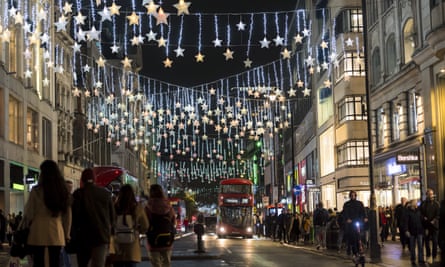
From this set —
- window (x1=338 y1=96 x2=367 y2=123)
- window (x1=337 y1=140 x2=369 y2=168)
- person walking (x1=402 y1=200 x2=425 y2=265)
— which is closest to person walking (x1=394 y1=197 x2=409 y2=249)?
person walking (x1=402 y1=200 x2=425 y2=265)

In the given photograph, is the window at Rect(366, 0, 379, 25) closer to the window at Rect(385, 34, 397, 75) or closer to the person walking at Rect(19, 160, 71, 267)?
the window at Rect(385, 34, 397, 75)

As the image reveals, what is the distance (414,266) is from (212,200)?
434 feet

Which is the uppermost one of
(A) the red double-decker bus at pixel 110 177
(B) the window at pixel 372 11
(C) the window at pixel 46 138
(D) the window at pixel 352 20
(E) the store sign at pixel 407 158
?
(D) the window at pixel 352 20

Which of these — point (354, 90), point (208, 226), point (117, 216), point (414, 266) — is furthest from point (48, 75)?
point (208, 226)

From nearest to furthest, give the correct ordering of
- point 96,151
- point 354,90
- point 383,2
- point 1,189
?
point 1,189
point 383,2
point 354,90
point 96,151

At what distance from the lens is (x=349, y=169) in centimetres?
5047

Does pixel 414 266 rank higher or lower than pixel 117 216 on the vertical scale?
lower

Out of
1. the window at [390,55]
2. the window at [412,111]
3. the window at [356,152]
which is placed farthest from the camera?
the window at [356,152]

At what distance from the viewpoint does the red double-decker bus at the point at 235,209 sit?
53.3m

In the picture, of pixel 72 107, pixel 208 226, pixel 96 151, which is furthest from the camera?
pixel 208 226

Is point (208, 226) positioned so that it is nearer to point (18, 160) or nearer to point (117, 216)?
point (18, 160)

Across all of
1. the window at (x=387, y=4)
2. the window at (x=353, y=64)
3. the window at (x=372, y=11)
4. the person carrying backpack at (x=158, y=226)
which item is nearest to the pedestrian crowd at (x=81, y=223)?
the person carrying backpack at (x=158, y=226)

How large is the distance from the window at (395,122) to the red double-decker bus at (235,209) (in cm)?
1552

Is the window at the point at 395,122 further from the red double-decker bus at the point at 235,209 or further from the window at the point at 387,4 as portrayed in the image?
the red double-decker bus at the point at 235,209
